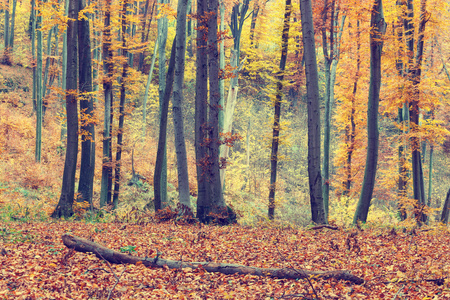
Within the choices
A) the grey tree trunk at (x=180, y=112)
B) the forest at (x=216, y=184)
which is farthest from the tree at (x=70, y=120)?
the grey tree trunk at (x=180, y=112)

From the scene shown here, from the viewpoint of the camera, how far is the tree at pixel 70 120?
10883mm

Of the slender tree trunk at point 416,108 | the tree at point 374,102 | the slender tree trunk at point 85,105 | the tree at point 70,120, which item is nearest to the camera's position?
the tree at point 374,102

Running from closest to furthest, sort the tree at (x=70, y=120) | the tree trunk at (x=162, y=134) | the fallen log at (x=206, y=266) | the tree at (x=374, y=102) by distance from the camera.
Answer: the fallen log at (x=206, y=266), the tree at (x=374, y=102), the tree at (x=70, y=120), the tree trunk at (x=162, y=134)

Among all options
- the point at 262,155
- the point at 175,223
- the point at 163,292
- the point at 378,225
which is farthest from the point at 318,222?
the point at 262,155

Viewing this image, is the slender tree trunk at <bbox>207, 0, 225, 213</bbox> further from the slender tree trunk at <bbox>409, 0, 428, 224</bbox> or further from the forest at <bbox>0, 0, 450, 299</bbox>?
the slender tree trunk at <bbox>409, 0, 428, 224</bbox>

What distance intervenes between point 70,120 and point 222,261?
8.09 m

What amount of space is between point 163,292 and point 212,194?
5661mm

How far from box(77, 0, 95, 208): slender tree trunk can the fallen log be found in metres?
7.31

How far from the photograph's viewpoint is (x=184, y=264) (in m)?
4.87

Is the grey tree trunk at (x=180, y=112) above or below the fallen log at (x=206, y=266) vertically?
above

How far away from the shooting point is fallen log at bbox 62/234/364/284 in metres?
4.32

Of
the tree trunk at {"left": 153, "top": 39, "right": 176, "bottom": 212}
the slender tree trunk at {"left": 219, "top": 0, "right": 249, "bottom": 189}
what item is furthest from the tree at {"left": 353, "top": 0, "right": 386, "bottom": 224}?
the tree trunk at {"left": 153, "top": 39, "right": 176, "bottom": 212}

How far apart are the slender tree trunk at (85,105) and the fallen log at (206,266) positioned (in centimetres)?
731

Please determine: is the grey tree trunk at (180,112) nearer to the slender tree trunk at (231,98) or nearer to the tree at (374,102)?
the slender tree trunk at (231,98)
